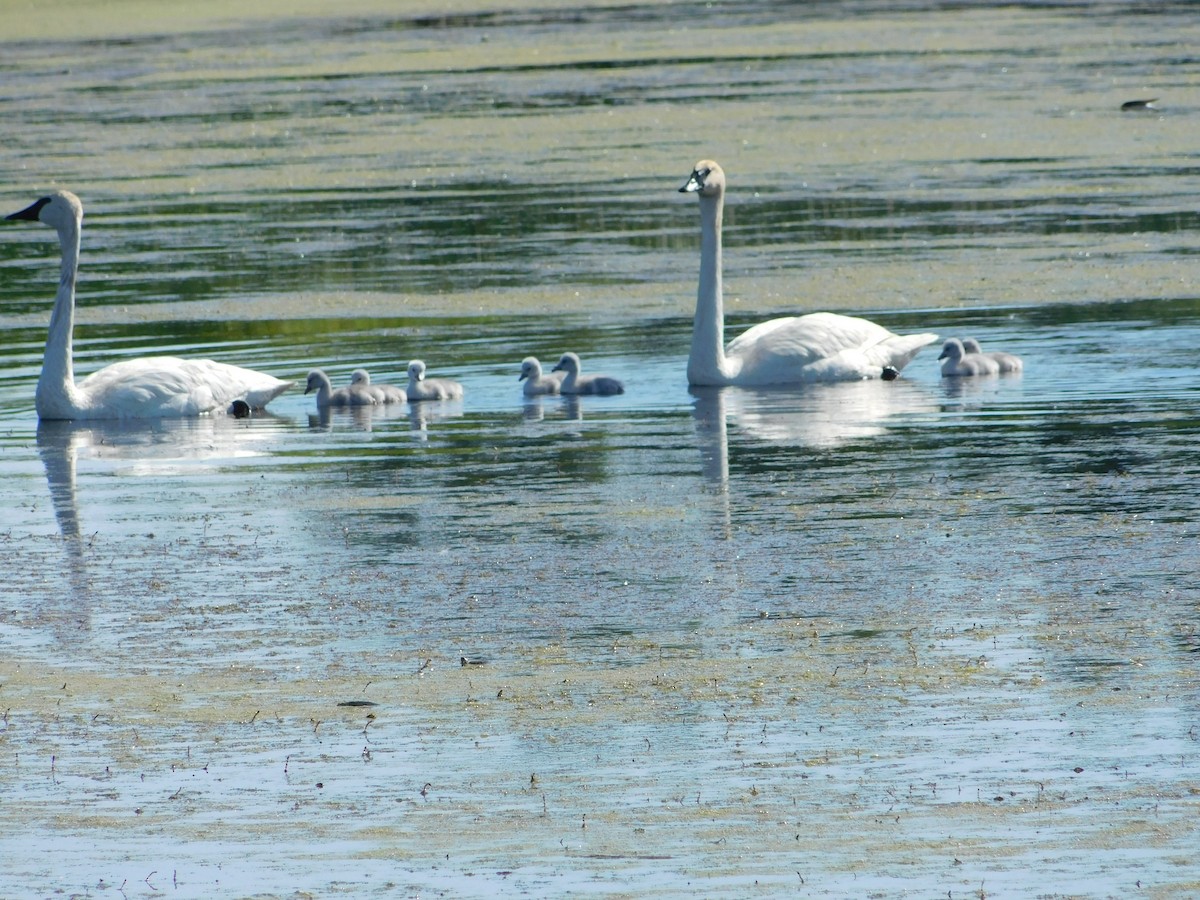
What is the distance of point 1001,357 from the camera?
46.9ft

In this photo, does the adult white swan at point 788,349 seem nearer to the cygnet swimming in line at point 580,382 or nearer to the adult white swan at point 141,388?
the cygnet swimming in line at point 580,382

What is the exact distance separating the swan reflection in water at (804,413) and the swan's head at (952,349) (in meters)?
0.26

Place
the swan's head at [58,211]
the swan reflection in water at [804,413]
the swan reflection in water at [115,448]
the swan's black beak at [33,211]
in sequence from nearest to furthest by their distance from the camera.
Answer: the swan reflection in water at [115,448] → the swan reflection in water at [804,413] → the swan's head at [58,211] → the swan's black beak at [33,211]

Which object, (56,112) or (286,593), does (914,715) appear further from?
(56,112)

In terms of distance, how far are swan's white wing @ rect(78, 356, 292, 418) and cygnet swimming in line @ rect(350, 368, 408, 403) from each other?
583 millimetres

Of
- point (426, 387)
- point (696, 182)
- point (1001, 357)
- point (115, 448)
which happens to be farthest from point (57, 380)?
point (1001, 357)

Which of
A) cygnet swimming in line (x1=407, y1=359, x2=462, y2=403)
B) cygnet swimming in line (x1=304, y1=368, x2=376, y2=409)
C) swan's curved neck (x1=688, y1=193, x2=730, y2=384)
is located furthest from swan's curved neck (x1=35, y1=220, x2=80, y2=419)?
swan's curved neck (x1=688, y1=193, x2=730, y2=384)

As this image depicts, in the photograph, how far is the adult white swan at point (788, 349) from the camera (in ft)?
47.8

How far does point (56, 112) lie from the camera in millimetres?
35812

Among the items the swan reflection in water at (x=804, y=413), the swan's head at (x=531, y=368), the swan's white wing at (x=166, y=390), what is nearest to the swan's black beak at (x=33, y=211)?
the swan's white wing at (x=166, y=390)

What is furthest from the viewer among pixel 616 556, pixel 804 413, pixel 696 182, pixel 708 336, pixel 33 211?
pixel 33 211

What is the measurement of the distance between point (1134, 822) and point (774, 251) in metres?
14.6

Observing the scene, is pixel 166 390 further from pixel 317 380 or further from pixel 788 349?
pixel 788 349

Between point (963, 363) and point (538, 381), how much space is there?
2.53 m
